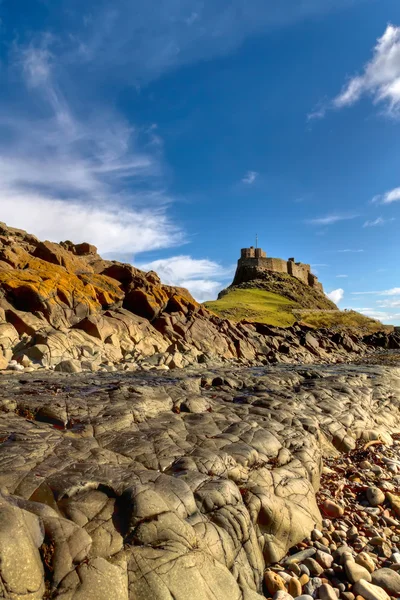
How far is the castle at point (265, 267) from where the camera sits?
13525 centimetres

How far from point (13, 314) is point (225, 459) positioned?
23868 millimetres

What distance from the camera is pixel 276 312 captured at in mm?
95375

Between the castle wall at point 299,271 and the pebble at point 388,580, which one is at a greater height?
the castle wall at point 299,271

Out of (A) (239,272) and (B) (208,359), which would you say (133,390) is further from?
(A) (239,272)

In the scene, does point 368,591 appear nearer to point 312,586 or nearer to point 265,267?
point 312,586

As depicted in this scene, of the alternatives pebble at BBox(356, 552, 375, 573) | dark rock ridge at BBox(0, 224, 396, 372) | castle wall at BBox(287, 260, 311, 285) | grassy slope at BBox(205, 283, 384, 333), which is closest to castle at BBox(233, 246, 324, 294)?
castle wall at BBox(287, 260, 311, 285)

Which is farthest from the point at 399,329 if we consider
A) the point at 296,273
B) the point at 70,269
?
the point at 70,269

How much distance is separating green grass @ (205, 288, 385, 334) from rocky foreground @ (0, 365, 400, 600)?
6844 centimetres

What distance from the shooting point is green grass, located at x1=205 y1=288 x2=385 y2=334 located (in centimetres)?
8544

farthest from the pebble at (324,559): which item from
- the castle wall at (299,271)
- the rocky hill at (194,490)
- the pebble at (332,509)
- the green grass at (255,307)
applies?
the castle wall at (299,271)

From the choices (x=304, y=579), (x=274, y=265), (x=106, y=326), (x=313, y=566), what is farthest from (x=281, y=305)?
(x=304, y=579)

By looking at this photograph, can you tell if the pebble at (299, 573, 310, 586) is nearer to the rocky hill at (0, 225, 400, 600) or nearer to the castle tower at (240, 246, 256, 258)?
the rocky hill at (0, 225, 400, 600)

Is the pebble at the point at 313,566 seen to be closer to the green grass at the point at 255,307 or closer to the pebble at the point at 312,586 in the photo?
the pebble at the point at 312,586

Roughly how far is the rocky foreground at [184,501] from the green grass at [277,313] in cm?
6844
